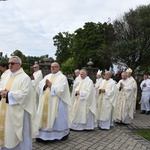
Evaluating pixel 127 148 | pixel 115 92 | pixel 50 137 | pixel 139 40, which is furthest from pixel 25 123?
pixel 139 40

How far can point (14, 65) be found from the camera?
475cm

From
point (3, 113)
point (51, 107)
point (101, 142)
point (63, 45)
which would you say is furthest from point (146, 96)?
point (63, 45)

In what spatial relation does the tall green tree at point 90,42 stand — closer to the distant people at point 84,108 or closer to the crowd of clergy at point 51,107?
the crowd of clergy at point 51,107

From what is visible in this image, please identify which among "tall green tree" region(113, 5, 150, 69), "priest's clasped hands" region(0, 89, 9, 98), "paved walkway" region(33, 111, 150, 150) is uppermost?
"tall green tree" region(113, 5, 150, 69)

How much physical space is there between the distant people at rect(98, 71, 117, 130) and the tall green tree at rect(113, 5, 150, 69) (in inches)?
545

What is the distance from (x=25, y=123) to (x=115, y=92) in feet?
15.5

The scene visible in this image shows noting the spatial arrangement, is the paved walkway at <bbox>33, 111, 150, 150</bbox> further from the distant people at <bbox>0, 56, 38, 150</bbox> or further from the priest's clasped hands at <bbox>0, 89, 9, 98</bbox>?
the priest's clasped hands at <bbox>0, 89, 9, 98</bbox>

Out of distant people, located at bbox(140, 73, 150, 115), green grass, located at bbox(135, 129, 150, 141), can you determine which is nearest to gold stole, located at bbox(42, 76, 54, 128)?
green grass, located at bbox(135, 129, 150, 141)

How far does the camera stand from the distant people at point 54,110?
618 cm

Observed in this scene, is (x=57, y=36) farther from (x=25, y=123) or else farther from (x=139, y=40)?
(x=25, y=123)

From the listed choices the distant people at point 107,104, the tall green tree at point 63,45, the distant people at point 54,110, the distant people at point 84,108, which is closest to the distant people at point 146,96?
the distant people at point 107,104

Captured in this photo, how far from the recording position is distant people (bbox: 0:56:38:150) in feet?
14.8

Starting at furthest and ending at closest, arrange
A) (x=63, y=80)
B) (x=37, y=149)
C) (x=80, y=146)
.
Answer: (x=63, y=80)
(x=80, y=146)
(x=37, y=149)

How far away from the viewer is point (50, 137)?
6211mm
